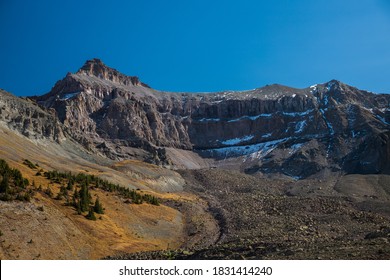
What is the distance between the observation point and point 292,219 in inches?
2542

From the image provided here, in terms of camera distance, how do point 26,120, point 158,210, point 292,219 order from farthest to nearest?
point 26,120 → point 158,210 → point 292,219

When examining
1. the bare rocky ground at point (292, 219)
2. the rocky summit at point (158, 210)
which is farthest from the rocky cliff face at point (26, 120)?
the bare rocky ground at point (292, 219)

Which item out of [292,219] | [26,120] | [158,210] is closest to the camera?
[292,219]

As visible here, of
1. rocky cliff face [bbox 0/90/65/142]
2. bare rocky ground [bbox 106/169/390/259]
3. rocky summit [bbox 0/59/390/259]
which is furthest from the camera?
rocky cliff face [bbox 0/90/65/142]

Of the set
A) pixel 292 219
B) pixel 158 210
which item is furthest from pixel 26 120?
pixel 292 219

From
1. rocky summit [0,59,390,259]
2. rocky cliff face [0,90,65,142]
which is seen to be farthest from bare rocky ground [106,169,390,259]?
A: rocky cliff face [0,90,65,142]

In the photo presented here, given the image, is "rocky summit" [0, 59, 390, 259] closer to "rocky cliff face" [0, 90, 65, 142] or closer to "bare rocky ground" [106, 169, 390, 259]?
"bare rocky ground" [106, 169, 390, 259]

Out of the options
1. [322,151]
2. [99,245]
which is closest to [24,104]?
[99,245]

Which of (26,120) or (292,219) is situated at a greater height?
(26,120)

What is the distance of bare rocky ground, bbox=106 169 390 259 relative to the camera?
89.8 ft

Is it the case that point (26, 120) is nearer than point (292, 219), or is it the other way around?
point (292, 219)

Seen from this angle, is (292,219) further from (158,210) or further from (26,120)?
(26,120)

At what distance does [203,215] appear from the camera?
236 ft
